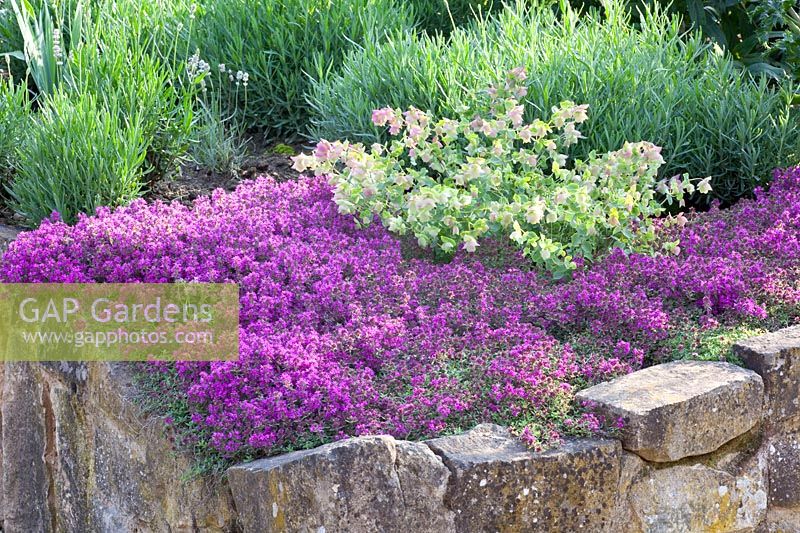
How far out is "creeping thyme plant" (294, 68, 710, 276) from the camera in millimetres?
3436

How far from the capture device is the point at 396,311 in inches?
123

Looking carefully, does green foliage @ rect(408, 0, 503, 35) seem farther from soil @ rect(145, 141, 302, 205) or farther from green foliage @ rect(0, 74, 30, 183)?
green foliage @ rect(0, 74, 30, 183)

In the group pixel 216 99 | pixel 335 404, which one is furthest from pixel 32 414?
pixel 216 99

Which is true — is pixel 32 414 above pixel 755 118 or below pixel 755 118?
below

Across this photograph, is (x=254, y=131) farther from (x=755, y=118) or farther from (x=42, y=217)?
(x=755, y=118)

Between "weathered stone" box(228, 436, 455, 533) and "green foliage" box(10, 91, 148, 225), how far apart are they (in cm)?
188

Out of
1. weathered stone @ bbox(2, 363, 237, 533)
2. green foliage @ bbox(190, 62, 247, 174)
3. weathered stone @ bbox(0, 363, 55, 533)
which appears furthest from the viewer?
green foliage @ bbox(190, 62, 247, 174)

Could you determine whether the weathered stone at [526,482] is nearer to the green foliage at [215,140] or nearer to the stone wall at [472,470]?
the stone wall at [472,470]

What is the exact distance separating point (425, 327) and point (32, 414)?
138 centimetres

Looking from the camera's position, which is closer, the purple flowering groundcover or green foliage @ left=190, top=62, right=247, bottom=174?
the purple flowering groundcover

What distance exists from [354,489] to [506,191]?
161cm

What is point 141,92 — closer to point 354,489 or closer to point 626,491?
point 354,489

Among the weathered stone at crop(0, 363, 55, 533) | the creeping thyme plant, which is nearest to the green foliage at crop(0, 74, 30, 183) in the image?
the weathered stone at crop(0, 363, 55, 533)

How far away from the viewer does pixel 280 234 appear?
11.9 feet
